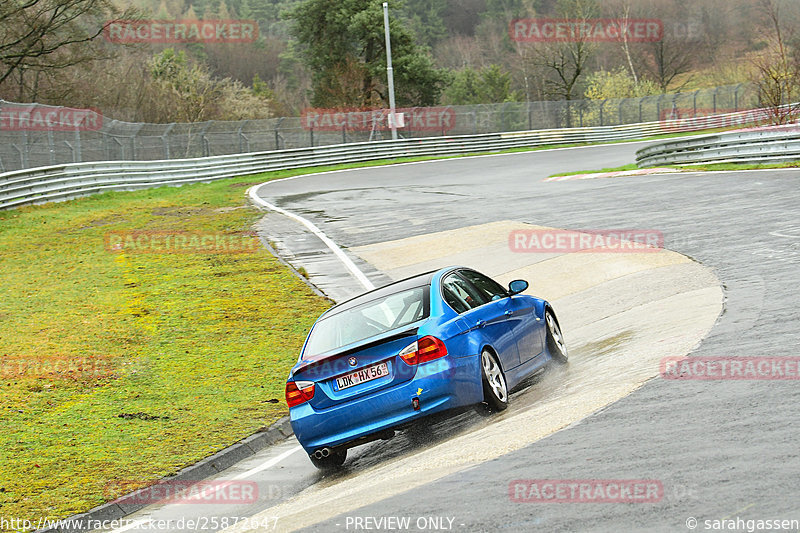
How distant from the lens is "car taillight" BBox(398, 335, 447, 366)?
761 cm

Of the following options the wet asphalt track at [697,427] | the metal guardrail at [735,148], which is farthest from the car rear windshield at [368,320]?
the metal guardrail at [735,148]

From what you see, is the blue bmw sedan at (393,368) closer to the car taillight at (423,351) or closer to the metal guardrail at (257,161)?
the car taillight at (423,351)

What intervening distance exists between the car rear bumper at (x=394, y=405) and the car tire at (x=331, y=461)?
156 millimetres

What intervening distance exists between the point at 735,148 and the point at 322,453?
72.7ft

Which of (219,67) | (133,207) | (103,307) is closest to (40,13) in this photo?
(133,207)

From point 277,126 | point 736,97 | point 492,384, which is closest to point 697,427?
point 492,384

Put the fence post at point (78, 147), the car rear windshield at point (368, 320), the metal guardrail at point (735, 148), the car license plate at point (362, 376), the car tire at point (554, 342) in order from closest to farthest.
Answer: the car license plate at point (362, 376)
the car rear windshield at point (368, 320)
the car tire at point (554, 342)
the metal guardrail at point (735, 148)
the fence post at point (78, 147)

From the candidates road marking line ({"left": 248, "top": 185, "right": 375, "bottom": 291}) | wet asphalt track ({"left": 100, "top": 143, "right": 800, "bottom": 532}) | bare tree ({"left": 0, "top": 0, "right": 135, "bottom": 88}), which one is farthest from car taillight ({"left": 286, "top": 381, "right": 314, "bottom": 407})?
bare tree ({"left": 0, "top": 0, "right": 135, "bottom": 88})

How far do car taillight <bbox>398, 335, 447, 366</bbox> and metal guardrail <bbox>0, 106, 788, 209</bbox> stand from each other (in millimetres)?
22479

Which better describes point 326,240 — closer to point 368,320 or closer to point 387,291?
point 387,291

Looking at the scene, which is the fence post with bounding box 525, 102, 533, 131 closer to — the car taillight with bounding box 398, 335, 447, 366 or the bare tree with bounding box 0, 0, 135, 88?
the bare tree with bounding box 0, 0, 135, 88

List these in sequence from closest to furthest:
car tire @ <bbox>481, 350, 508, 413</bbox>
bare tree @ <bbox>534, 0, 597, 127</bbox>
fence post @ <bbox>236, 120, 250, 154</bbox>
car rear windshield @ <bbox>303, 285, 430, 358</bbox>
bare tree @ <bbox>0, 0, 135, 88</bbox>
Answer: car tire @ <bbox>481, 350, 508, 413</bbox> < car rear windshield @ <bbox>303, 285, 430, 358</bbox> < bare tree @ <bbox>0, 0, 135, 88</bbox> < fence post @ <bbox>236, 120, 250, 154</bbox> < bare tree @ <bbox>534, 0, 597, 127</bbox>

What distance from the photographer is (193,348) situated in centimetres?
1270

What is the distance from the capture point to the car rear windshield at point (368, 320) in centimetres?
808
